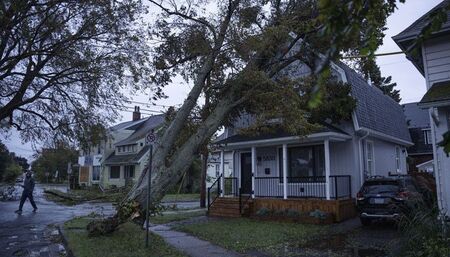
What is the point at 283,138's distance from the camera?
707 inches

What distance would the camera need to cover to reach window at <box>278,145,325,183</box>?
18.8 metres

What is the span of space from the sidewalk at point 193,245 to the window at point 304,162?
676cm

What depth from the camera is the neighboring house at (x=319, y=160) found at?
1722 centimetres

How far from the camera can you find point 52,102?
18.4 metres

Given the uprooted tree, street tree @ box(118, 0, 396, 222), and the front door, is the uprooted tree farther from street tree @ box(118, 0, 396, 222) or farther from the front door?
the front door

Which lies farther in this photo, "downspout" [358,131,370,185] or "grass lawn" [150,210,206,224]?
"downspout" [358,131,370,185]

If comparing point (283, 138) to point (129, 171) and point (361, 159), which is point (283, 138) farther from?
point (129, 171)

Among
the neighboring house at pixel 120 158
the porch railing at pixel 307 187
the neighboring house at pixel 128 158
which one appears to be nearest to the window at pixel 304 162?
the porch railing at pixel 307 187

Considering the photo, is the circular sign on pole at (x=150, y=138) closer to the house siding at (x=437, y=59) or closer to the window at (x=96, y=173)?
the house siding at (x=437, y=59)

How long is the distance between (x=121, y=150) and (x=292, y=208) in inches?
1342

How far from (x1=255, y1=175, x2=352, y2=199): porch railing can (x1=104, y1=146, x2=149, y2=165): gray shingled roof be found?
73.4ft

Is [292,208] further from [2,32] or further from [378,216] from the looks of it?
[2,32]

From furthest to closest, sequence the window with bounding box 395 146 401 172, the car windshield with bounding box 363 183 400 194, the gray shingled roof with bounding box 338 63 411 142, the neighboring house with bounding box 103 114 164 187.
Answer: the neighboring house with bounding box 103 114 164 187 < the window with bounding box 395 146 401 172 < the gray shingled roof with bounding box 338 63 411 142 < the car windshield with bounding box 363 183 400 194

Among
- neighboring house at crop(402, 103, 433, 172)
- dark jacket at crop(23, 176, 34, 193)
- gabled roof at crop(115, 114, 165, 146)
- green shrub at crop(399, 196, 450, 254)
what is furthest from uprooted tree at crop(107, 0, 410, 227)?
gabled roof at crop(115, 114, 165, 146)
